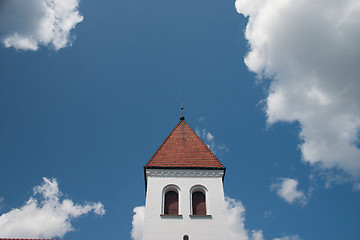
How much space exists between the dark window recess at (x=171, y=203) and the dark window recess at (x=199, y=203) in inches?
44.6

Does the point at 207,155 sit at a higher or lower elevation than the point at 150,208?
higher

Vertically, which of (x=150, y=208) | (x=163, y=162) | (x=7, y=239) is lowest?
(x=7, y=239)

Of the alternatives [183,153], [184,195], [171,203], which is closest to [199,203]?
[184,195]

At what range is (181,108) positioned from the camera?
90.3 feet

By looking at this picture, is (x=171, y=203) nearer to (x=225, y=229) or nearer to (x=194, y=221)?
(x=194, y=221)

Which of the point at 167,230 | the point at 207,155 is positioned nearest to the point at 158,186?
the point at 167,230

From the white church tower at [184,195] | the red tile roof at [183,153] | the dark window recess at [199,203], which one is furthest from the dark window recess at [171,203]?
the red tile roof at [183,153]

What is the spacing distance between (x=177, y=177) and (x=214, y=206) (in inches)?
123

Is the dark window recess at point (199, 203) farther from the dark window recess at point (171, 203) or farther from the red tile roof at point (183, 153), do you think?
the red tile roof at point (183, 153)

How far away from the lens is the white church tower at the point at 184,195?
16.9 m

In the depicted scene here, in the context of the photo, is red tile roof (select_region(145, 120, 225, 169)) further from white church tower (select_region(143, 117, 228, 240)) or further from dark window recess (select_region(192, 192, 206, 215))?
dark window recess (select_region(192, 192, 206, 215))

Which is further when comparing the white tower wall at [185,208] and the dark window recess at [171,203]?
the dark window recess at [171,203]

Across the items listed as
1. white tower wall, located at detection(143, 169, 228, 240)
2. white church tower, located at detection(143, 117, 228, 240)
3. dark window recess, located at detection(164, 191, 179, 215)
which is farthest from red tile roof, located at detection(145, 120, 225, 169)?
dark window recess, located at detection(164, 191, 179, 215)

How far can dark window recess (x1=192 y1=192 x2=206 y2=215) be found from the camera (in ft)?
59.5
